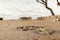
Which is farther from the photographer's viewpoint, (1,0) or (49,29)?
(1,0)

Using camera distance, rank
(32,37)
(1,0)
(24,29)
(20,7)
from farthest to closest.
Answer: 1. (1,0)
2. (20,7)
3. (24,29)
4. (32,37)

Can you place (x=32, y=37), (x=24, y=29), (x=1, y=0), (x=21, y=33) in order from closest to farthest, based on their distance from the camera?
(x=32, y=37) < (x=21, y=33) < (x=24, y=29) < (x=1, y=0)

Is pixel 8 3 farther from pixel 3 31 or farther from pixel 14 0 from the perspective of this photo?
pixel 3 31

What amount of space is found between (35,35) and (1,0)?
4949 millimetres

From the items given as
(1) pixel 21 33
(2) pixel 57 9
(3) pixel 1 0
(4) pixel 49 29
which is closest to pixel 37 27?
(4) pixel 49 29

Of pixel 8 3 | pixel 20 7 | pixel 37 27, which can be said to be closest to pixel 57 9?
pixel 20 7

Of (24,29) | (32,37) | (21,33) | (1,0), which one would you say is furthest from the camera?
(1,0)

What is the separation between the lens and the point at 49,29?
168 cm

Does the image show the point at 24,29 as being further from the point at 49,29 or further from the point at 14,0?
the point at 14,0

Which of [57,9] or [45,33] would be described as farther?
[57,9]

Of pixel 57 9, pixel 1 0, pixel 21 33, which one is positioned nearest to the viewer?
pixel 21 33

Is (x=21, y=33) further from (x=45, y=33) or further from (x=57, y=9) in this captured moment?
(x=57, y=9)

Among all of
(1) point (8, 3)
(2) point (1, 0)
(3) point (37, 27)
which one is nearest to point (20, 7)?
(1) point (8, 3)

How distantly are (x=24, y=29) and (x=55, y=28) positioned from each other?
266 millimetres
